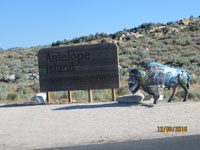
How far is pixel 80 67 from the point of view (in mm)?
14688

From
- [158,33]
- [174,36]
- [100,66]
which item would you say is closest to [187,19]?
[158,33]

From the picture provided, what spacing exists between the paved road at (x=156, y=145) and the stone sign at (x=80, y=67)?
290 inches

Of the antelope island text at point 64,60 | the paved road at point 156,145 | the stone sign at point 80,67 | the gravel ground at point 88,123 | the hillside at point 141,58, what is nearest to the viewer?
the paved road at point 156,145

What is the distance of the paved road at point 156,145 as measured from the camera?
6539 millimetres

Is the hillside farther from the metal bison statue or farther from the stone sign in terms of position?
the metal bison statue

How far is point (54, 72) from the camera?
1487 centimetres

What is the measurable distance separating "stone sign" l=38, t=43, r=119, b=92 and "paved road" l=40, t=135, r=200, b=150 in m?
7.36

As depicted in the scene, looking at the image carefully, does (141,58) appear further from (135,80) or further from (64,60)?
(135,80)

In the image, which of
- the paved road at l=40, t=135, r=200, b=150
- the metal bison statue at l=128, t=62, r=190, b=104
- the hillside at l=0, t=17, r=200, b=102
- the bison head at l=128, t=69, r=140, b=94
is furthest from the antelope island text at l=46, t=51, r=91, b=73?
the paved road at l=40, t=135, r=200, b=150

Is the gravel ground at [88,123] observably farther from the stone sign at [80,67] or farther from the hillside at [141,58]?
the hillside at [141,58]

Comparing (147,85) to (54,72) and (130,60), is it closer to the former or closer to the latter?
(54,72)

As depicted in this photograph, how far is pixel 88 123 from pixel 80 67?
5536mm
